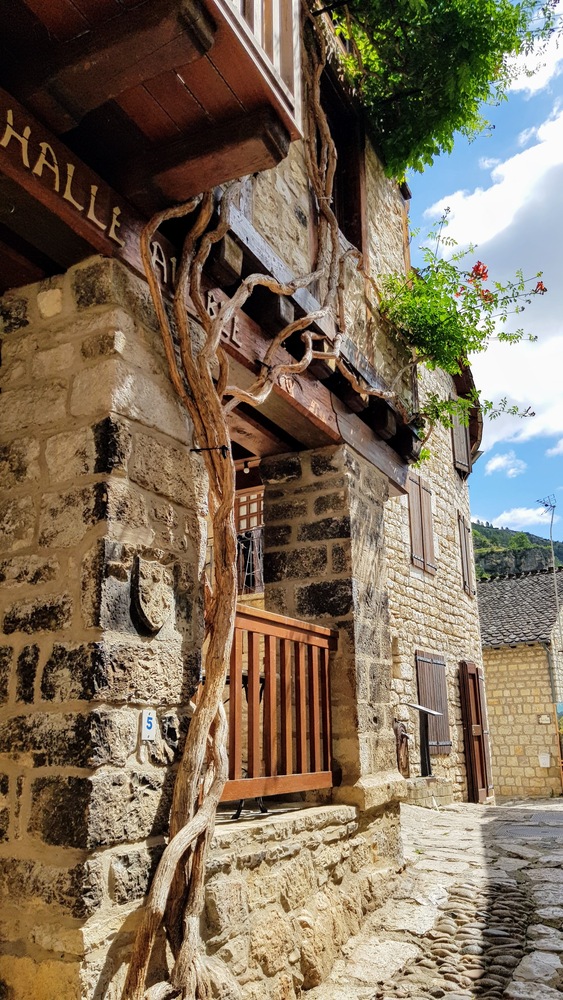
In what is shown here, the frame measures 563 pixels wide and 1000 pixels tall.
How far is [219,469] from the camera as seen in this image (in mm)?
2926

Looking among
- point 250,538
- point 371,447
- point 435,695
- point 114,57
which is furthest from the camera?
point 435,695

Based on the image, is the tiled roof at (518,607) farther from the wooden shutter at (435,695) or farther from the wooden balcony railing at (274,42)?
the wooden balcony railing at (274,42)

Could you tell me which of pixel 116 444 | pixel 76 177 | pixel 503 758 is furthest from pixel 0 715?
pixel 503 758

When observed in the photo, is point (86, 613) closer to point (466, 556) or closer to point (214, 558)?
point (214, 558)

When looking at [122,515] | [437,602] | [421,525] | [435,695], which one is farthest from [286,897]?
[437,602]

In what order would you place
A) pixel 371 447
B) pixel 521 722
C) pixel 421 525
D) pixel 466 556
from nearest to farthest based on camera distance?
pixel 371 447, pixel 421 525, pixel 466 556, pixel 521 722

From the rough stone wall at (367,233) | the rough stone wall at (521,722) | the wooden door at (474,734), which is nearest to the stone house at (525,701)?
the rough stone wall at (521,722)

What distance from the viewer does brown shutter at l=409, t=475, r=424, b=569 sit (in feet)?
32.0

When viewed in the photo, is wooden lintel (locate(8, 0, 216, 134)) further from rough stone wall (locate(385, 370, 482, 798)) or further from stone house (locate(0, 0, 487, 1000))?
rough stone wall (locate(385, 370, 482, 798))

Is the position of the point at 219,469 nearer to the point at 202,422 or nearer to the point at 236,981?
the point at 202,422

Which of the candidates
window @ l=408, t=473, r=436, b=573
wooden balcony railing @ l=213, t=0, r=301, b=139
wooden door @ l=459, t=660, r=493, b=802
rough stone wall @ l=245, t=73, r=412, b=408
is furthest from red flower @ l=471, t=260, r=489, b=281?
wooden door @ l=459, t=660, r=493, b=802

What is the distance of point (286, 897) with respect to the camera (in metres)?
3.14

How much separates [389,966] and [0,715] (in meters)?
2.20

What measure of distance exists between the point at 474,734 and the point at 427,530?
3.08 metres
